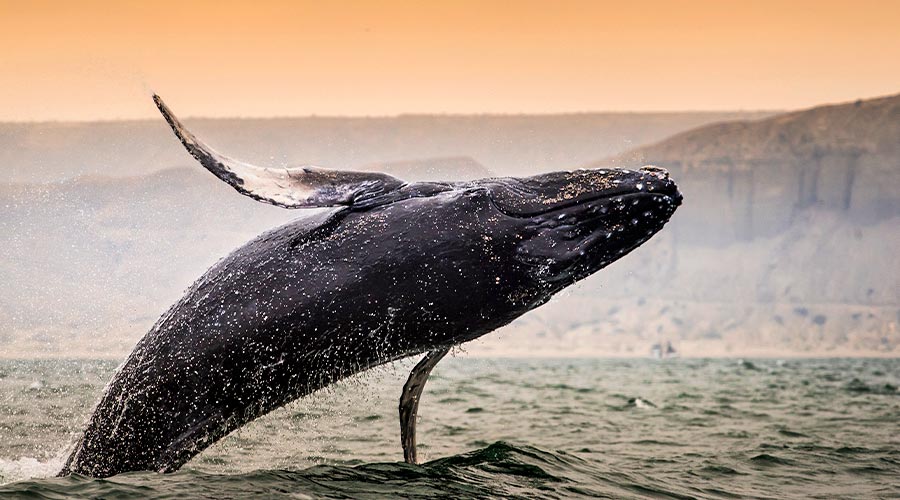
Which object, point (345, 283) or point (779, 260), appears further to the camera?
point (779, 260)

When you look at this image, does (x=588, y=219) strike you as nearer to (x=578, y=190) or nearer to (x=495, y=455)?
(x=578, y=190)

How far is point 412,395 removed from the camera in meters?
7.98

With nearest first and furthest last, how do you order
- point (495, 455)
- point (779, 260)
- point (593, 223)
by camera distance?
point (593, 223) < point (495, 455) < point (779, 260)

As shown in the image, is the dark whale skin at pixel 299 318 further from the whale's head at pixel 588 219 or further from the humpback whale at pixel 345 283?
the whale's head at pixel 588 219

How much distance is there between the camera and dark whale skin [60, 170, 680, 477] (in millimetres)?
6969

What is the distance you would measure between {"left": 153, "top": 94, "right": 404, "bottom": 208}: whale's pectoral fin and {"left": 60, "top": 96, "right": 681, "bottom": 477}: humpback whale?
11mm

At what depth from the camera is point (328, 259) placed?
23.5 ft

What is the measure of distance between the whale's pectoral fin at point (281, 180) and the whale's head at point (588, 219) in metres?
1.16

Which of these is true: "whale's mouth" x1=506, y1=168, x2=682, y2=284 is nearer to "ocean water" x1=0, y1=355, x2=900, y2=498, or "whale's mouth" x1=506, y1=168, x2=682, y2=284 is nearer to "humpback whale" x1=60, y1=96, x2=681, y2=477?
"humpback whale" x1=60, y1=96, x2=681, y2=477

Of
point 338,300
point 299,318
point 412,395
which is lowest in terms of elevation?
point 412,395

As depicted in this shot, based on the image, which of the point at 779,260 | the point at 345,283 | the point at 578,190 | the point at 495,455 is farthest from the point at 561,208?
the point at 779,260

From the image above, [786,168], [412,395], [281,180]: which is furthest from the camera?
[786,168]

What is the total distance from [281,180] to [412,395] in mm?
2248

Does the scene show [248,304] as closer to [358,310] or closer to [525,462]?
[358,310]
